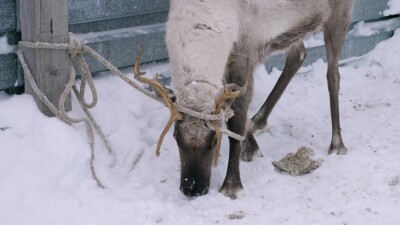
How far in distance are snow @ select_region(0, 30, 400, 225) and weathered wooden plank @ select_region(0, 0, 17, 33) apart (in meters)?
0.43

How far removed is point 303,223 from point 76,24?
2003 millimetres

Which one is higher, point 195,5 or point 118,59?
point 195,5

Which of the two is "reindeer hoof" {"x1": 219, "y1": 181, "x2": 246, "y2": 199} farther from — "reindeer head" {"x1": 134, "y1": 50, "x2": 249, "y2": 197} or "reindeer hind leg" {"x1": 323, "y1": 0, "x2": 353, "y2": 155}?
Result: "reindeer hind leg" {"x1": 323, "y1": 0, "x2": 353, "y2": 155}

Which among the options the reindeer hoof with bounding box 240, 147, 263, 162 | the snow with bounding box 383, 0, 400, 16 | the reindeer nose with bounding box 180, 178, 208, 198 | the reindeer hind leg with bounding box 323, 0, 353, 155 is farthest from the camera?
the snow with bounding box 383, 0, 400, 16

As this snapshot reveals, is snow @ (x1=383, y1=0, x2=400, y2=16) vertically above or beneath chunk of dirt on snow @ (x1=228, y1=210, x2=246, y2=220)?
above

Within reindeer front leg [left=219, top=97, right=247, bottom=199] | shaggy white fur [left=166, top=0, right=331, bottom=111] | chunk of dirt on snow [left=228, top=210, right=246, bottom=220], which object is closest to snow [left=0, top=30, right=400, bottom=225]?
chunk of dirt on snow [left=228, top=210, right=246, bottom=220]

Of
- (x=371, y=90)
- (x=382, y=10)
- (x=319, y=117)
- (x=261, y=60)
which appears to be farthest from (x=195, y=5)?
(x=382, y=10)

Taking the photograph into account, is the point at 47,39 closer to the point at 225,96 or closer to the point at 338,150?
the point at 225,96

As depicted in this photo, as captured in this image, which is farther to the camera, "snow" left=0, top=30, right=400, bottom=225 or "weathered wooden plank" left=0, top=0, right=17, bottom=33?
"weathered wooden plank" left=0, top=0, right=17, bottom=33

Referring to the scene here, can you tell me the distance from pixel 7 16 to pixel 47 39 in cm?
31

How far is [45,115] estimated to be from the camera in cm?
404

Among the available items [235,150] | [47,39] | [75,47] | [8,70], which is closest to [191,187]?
[235,150]

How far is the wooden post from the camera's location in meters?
3.86

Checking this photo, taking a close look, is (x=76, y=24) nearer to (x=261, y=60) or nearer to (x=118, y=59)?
(x=118, y=59)
